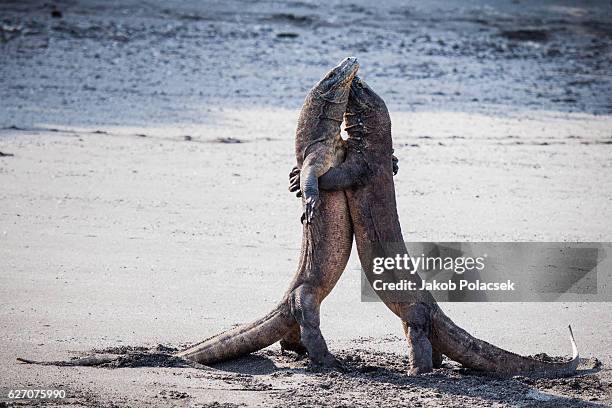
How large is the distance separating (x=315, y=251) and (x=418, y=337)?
725mm

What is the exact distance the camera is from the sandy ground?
6.48 metres

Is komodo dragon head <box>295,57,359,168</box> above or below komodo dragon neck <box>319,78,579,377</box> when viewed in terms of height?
above

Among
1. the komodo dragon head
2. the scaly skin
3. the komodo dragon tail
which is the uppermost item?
the komodo dragon head

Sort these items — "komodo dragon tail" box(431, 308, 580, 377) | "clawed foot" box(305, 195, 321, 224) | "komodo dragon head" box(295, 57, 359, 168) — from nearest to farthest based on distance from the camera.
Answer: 1. "clawed foot" box(305, 195, 321, 224)
2. "komodo dragon head" box(295, 57, 359, 168)
3. "komodo dragon tail" box(431, 308, 580, 377)

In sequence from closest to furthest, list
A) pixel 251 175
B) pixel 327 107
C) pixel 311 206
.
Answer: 1. pixel 311 206
2. pixel 327 107
3. pixel 251 175

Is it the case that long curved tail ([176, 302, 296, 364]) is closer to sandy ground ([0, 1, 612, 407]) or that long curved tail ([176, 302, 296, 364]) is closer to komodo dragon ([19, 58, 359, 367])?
komodo dragon ([19, 58, 359, 367])

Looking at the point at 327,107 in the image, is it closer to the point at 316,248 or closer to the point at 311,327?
the point at 316,248

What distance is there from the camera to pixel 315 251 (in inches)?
251

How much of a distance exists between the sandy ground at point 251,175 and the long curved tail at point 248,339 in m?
0.12

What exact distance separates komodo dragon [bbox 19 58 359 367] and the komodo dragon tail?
1.96 feet

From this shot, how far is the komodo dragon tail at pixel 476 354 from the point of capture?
641 cm

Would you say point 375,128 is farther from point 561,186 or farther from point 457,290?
point 561,186

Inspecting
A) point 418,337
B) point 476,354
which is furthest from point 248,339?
point 476,354

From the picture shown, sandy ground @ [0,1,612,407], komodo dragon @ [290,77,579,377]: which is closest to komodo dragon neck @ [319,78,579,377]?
komodo dragon @ [290,77,579,377]
